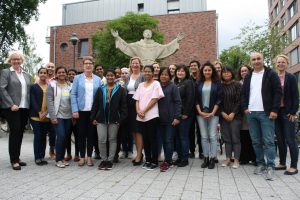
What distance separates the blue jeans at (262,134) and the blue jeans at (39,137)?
4.07 meters

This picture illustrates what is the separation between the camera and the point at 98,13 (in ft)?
126

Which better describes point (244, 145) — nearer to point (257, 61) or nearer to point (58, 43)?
point (257, 61)

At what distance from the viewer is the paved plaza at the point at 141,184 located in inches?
165

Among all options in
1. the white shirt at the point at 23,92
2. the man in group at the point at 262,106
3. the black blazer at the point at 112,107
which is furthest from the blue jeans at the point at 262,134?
the white shirt at the point at 23,92

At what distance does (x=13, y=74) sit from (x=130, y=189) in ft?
11.5

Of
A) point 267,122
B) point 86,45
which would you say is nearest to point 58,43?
point 86,45

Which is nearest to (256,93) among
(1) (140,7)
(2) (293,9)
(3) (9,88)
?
(3) (9,88)

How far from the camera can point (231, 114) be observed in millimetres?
6195

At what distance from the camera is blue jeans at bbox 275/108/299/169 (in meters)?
5.65

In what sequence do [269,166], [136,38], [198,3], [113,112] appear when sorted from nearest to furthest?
1. [269,166]
2. [113,112]
3. [136,38]
4. [198,3]

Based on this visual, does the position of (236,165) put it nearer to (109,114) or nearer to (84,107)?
(109,114)

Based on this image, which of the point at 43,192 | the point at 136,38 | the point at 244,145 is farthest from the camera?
the point at 136,38

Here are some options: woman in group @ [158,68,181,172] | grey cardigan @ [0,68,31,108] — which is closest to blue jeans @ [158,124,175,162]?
woman in group @ [158,68,181,172]

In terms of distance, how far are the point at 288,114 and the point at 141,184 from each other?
114 inches
